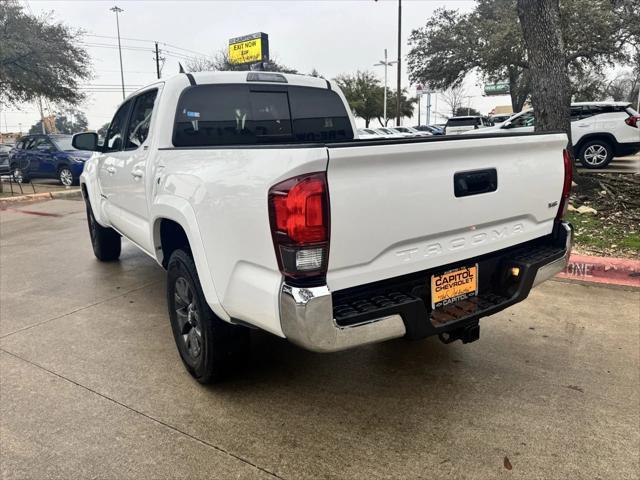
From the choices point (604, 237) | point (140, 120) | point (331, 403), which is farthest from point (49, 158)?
point (331, 403)

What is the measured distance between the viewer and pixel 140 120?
4.16 meters

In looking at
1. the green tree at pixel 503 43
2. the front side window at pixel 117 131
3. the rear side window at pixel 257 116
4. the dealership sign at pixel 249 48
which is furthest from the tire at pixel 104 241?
the dealership sign at pixel 249 48

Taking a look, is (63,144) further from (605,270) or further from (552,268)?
(552,268)

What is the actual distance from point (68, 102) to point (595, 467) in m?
18.3

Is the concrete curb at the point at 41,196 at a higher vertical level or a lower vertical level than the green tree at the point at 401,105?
lower

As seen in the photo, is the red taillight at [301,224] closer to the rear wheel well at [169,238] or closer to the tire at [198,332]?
the tire at [198,332]

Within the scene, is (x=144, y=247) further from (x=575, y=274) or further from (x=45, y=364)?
(x=575, y=274)

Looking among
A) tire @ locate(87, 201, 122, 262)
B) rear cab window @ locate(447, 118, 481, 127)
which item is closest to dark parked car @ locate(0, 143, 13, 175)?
tire @ locate(87, 201, 122, 262)

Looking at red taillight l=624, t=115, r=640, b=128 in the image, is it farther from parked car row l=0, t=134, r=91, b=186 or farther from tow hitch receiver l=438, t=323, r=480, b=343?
parked car row l=0, t=134, r=91, b=186

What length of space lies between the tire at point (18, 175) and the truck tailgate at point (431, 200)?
17.0 m

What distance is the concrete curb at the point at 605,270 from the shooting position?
499cm

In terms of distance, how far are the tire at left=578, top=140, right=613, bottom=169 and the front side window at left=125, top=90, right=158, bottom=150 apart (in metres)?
11.4

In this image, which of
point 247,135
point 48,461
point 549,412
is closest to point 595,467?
point 549,412

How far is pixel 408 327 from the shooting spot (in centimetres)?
232
